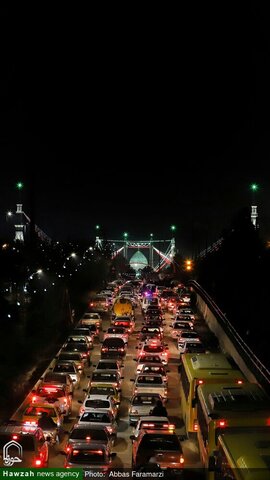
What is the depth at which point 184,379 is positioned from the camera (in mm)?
19312

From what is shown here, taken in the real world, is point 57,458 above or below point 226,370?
below

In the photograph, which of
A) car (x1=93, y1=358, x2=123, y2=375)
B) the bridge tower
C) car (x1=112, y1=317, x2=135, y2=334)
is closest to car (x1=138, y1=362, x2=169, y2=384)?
car (x1=93, y1=358, x2=123, y2=375)

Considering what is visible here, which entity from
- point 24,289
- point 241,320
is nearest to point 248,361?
point 241,320

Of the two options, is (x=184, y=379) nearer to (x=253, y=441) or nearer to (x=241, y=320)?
(x=253, y=441)

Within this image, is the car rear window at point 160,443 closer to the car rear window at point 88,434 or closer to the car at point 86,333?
the car rear window at point 88,434

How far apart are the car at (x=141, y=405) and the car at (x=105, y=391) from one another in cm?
115

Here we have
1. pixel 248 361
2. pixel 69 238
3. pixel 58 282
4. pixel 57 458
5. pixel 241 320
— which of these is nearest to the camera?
pixel 57 458

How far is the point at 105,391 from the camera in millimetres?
20406

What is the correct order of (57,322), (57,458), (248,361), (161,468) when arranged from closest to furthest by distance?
(161,468) → (57,458) → (248,361) → (57,322)

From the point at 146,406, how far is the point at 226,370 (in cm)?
245

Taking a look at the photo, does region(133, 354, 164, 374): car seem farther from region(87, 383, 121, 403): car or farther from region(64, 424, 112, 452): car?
region(64, 424, 112, 452): car

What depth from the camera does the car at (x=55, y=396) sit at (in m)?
19.2

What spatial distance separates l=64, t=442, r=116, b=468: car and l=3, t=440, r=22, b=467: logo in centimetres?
90

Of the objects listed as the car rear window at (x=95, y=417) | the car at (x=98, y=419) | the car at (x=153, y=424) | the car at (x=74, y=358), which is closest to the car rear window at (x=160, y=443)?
the car at (x=153, y=424)
